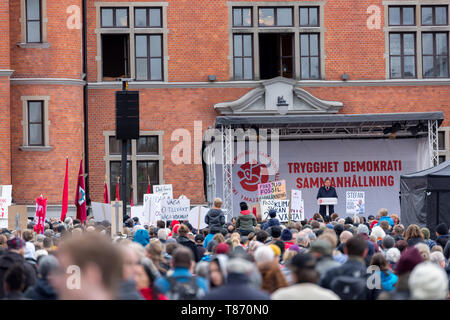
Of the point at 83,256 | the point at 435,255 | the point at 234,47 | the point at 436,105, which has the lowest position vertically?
the point at 435,255

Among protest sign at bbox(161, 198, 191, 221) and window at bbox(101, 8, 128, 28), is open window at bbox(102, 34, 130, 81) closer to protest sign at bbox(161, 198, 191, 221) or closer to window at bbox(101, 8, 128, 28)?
window at bbox(101, 8, 128, 28)

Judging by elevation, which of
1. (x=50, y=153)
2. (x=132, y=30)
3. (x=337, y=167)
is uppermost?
(x=132, y=30)

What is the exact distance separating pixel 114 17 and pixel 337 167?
923 cm

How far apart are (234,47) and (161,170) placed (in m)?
4.92

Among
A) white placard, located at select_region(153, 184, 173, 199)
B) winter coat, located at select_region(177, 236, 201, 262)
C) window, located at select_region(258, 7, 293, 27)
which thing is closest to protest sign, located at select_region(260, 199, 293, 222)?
white placard, located at select_region(153, 184, 173, 199)

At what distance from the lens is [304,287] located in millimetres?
5992

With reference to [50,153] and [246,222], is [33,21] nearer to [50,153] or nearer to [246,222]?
[50,153]

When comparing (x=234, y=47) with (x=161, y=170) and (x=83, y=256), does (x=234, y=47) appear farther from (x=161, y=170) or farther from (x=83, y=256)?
(x=83, y=256)

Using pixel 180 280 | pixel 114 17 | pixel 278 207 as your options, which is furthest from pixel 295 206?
pixel 180 280

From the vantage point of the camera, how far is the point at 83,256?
14.8ft

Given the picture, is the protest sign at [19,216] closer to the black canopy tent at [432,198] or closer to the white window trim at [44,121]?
the black canopy tent at [432,198]

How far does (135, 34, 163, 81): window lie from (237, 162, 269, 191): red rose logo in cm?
503
